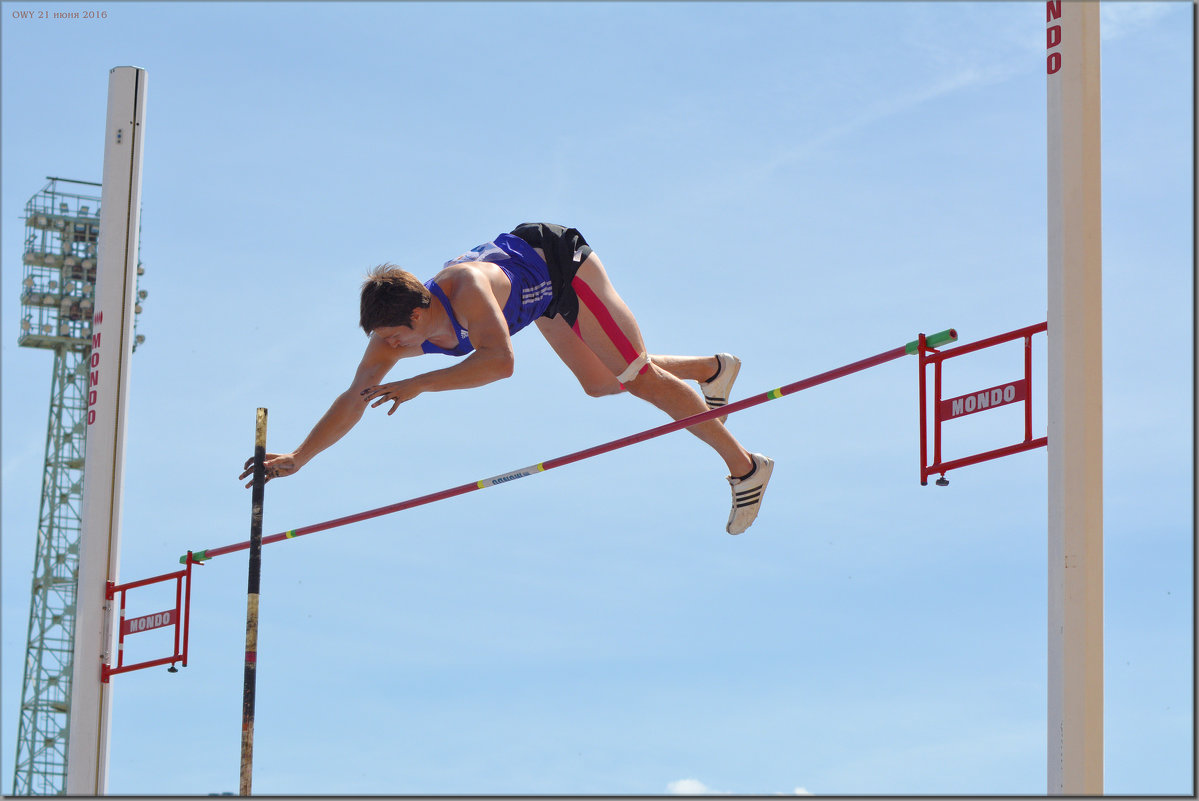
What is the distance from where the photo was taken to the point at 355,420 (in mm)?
7969

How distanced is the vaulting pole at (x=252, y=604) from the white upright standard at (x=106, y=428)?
9.51 ft

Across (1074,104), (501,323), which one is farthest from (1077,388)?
(501,323)

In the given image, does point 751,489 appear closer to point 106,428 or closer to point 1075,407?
point 1075,407

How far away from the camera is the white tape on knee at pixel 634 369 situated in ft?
26.7

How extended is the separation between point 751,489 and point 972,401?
8.44 ft

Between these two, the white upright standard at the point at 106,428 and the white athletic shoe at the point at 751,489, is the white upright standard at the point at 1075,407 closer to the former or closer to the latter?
the white athletic shoe at the point at 751,489

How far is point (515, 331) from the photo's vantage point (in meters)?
8.09

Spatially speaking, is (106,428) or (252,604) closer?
(252,604)

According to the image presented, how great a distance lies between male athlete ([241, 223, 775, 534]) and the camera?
7.37 meters

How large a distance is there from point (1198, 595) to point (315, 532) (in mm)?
5305

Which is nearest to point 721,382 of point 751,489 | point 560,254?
point 751,489

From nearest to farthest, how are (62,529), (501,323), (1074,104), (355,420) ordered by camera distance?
(1074,104)
(501,323)
(355,420)
(62,529)

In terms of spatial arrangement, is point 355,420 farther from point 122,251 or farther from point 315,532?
point 122,251

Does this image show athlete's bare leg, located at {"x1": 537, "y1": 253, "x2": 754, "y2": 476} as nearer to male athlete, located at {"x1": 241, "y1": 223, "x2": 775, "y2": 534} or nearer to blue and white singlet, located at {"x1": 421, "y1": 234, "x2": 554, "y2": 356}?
male athlete, located at {"x1": 241, "y1": 223, "x2": 775, "y2": 534}
